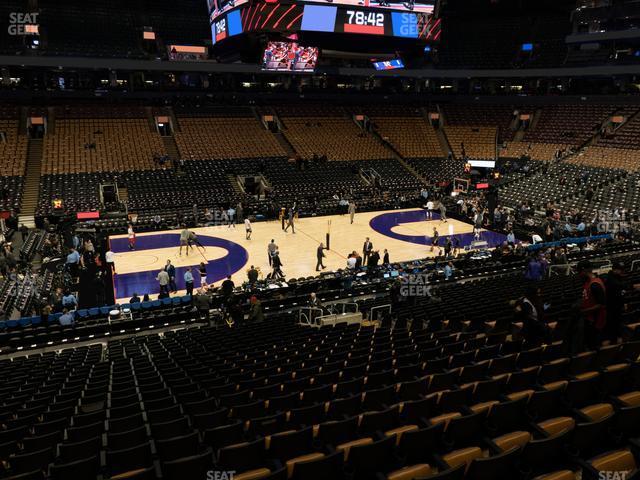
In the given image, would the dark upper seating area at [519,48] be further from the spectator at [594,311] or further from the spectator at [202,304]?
the spectator at [594,311]

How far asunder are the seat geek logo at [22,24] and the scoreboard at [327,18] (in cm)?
2584

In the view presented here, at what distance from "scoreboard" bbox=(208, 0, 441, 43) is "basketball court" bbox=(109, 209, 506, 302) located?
30.5 ft

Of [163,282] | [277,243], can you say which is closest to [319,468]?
[163,282]

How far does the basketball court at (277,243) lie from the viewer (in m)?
20.5

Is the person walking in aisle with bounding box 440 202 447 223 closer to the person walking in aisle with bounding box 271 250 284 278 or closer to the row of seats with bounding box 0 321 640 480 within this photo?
the person walking in aisle with bounding box 271 250 284 278

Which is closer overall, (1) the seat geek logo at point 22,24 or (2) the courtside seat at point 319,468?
(2) the courtside seat at point 319,468

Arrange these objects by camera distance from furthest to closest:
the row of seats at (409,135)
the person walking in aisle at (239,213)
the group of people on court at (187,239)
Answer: the row of seats at (409,135), the person walking in aisle at (239,213), the group of people on court at (187,239)

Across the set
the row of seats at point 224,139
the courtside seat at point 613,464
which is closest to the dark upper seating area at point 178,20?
the row of seats at point 224,139

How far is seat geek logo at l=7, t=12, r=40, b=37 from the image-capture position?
3625cm

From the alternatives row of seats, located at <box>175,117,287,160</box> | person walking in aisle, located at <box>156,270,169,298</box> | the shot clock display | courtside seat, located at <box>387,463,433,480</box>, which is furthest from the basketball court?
courtside seat, located at <box>387,463,433,480</box>

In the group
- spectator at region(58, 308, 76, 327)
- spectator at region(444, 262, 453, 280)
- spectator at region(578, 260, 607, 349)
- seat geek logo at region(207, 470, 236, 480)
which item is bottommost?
spectator at region(58, 308, 76, 327)

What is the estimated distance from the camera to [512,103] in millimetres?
48750

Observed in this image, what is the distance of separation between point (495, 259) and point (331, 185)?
18650 millimetres

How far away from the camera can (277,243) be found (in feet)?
82.3
